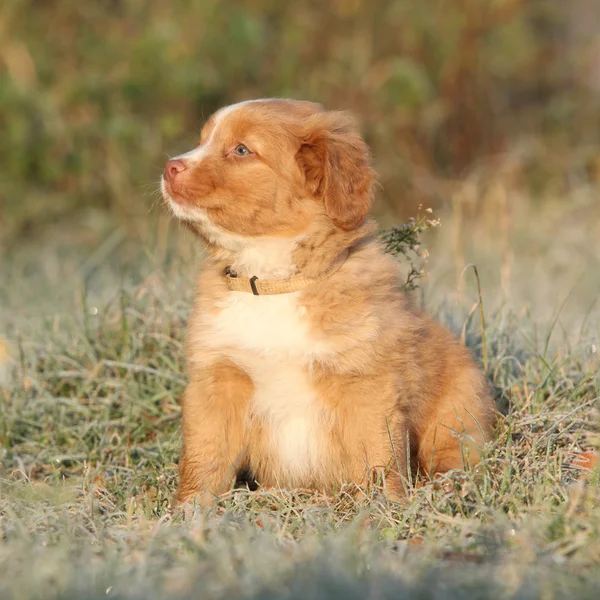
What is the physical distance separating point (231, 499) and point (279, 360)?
591 mm

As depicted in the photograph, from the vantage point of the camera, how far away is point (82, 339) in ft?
14.9

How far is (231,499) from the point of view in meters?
3.46

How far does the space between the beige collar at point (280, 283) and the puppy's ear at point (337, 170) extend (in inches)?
5.9

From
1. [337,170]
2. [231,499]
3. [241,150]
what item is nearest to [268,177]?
[241,150]

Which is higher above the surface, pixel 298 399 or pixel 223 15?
pixel 223 15

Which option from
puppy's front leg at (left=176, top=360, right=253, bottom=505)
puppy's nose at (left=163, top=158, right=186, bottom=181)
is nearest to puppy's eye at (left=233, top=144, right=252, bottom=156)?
puppy's nose at (left=163, top=158, right=186, bottom=181)

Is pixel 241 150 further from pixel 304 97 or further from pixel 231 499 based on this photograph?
pixel 304 97

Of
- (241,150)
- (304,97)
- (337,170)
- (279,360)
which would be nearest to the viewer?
(279,360)

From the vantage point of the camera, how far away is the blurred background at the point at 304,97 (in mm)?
8078

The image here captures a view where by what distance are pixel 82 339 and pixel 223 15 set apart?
5.04 meters

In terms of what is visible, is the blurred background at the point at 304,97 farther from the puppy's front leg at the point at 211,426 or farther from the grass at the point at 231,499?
the puppy's front leg at the point at 211,426

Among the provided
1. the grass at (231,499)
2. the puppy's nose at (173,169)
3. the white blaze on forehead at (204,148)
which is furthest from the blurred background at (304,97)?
the puppy's nose at (173,169)

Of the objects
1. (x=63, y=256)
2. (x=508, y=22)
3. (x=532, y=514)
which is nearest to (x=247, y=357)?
(x=532, y=514)

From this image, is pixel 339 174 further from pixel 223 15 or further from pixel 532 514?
pixel 223 15
